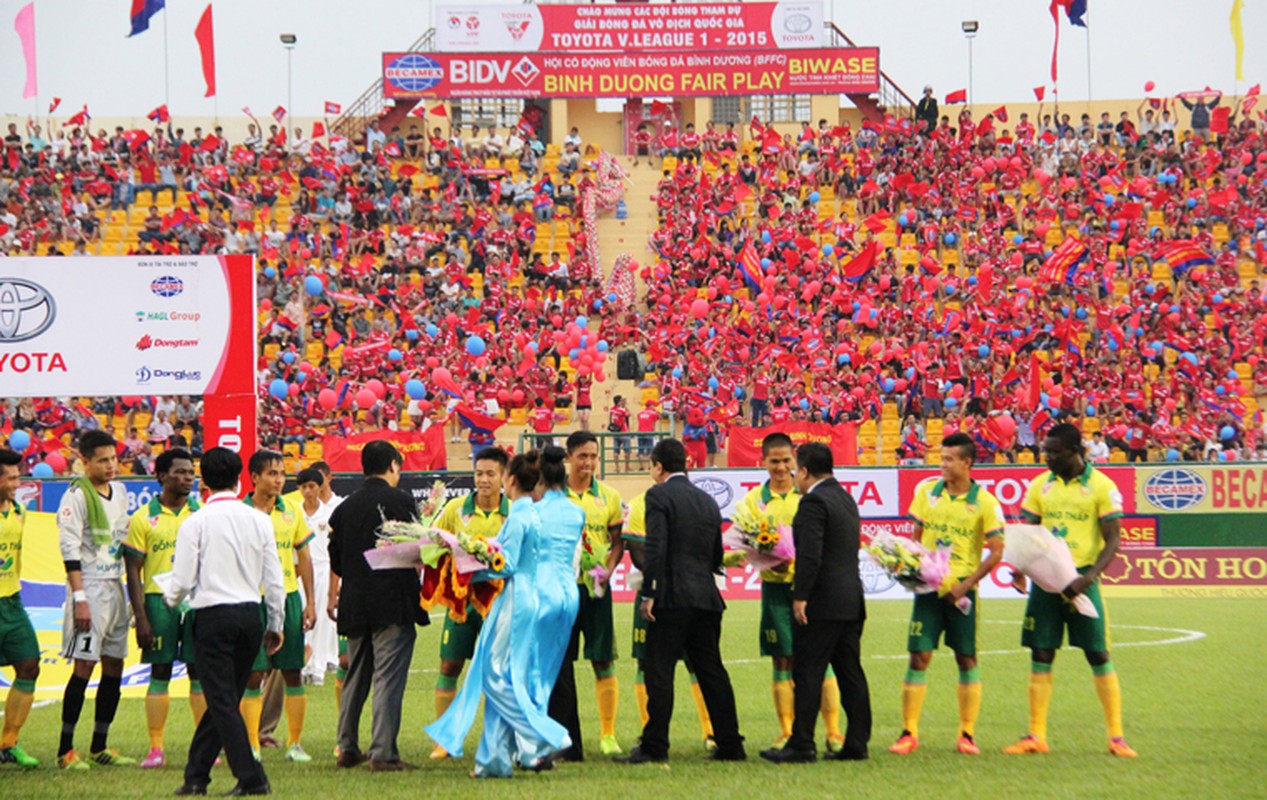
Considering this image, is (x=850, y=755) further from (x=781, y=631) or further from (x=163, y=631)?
(x=163, y=631)

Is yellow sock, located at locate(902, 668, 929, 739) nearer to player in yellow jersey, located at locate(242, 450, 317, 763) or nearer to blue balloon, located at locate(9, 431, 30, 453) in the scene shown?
player in yellow jersey, located at locate(242, 450, 317, 763)

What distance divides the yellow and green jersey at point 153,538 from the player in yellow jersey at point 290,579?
2.09 feet

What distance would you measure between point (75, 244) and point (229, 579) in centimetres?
3256

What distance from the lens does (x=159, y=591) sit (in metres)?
10.9

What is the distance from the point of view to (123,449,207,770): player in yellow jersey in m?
10.7

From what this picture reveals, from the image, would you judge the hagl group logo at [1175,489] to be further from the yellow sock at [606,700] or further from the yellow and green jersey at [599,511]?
the yellow sock at [606,700]

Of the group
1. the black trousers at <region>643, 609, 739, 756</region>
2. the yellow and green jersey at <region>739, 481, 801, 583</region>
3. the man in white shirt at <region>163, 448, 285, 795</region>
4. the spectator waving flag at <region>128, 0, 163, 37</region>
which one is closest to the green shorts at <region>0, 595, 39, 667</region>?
the man in white shirt at <region>163, 448, 285, 795</region>

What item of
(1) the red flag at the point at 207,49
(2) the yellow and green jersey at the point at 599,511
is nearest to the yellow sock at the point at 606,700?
(2) the yellow and green jersey at the point at 599,511

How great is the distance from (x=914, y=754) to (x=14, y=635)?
21.4 ft

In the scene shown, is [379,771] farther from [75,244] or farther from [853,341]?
[75,244]

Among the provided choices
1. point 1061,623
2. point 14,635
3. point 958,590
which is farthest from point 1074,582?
point 14,635

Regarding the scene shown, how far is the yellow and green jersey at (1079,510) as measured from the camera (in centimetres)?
1111

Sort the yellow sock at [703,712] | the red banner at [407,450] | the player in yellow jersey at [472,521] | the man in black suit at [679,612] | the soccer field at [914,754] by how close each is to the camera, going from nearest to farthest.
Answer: the soccer field at [914,754], the man in black suit at [679,612], the player in yellow jersey at [472,521], the yellow sock at [703,712], the red banner at [407,450]

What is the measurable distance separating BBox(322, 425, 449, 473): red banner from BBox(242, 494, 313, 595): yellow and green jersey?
1630cm
